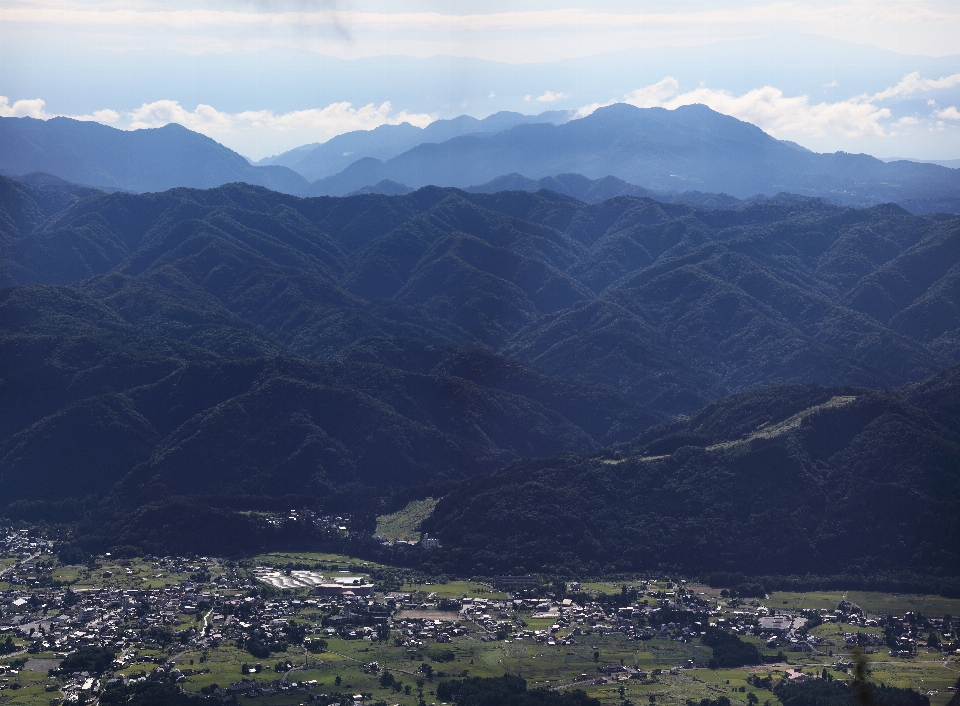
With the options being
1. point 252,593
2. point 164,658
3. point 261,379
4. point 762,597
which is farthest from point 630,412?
point 164,658

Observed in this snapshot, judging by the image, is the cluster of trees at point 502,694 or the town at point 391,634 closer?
the cluster of trees at point 502,694

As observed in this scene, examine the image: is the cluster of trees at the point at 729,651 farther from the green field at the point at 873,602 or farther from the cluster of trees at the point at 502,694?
the cluster of trees at the point at 502,694

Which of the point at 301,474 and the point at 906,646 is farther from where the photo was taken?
the point at 301,474

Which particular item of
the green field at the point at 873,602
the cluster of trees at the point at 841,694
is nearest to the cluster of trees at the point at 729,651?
the cluster of trees at the point at 841,694

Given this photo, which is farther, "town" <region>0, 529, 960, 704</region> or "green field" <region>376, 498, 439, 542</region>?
"green field" <region>376, 498, 439, 542</region>

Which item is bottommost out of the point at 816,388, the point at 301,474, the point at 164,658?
the point at 164,658

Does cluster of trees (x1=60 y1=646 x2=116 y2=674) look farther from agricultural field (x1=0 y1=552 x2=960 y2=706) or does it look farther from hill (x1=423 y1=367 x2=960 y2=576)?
hill (x1=423 y1=367 x2=960 y2=576)

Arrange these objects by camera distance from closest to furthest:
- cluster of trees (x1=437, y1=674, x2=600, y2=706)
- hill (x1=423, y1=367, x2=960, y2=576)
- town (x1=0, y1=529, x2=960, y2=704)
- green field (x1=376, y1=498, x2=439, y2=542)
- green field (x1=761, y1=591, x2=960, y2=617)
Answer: cluster of trees (x1=437, y1=674, x2=600, y2=706)
town (x1=0, y1=529, x2=960, y2=704)
green field (x1=761, y1=591, x2=960, y2=617)
hill (x1=423, y1=367, x2=960, y2=576)
green field (x1=376, y1=498, x2=439, y2=542)

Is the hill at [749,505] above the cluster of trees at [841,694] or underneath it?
above

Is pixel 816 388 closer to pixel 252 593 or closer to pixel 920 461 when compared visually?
pixel 920 461

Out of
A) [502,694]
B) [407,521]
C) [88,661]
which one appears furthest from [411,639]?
[407,521]

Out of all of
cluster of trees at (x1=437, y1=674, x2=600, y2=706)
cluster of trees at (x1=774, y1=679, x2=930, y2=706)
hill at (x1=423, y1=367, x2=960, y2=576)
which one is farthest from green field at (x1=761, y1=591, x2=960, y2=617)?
cluster of trees at (x1=437, y1=674, x2=600, y2=706)
